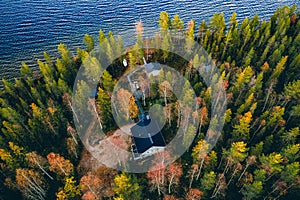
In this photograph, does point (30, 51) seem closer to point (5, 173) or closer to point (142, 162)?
point (5, 173)

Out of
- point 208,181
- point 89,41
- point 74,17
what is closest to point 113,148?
point 208,181

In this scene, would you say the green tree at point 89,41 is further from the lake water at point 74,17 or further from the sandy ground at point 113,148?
the sandy ground at point 113,148

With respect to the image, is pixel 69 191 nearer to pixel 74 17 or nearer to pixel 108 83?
pixel 108 83

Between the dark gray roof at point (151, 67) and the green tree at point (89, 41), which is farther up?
the green tree at point (89, 41)

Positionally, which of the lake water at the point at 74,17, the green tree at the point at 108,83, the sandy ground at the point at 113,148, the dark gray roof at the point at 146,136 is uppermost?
the lake water at the point at 74,17

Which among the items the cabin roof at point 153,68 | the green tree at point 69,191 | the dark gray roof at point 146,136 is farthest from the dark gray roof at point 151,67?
the green tree at point 69,191

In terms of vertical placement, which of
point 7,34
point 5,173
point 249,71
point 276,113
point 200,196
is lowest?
point 200,196

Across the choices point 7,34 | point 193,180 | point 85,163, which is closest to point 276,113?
point 193,180
